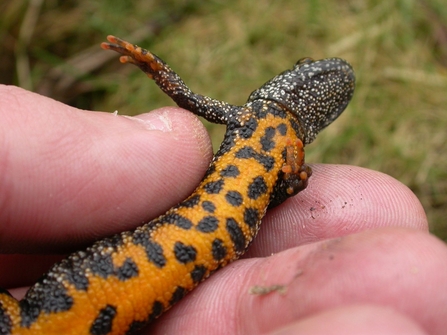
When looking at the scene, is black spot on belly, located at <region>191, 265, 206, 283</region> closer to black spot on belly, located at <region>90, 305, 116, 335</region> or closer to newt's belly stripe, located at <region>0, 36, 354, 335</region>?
newt's belly stripe, located at <region>0, 36, 354, 335</region>

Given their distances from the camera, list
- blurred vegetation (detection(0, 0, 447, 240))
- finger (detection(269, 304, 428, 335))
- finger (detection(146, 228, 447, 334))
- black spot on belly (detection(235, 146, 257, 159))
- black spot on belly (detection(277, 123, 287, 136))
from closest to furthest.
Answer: finger (detection(269, 304, 428, 335))
finger (detection(146, 228, 447, 334))
black spot on belly (detection(235, 146, 257, 159))
black spot on belly (detection(277, 123, 287, 136))
blurred vegetation (detection(0, 0, 447, 240))

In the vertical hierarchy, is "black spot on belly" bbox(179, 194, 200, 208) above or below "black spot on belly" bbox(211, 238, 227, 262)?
above

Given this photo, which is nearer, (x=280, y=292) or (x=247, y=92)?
(x=280, y=292)

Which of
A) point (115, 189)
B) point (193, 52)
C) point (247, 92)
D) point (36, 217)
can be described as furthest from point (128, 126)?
point (193, 52)

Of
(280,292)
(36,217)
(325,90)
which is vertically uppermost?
(325,90)

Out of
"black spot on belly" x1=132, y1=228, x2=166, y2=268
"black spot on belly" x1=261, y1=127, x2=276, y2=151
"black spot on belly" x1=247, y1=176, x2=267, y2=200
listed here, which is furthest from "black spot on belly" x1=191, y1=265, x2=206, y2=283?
"black spot on belly" x1=261, y1=127, x2=276, y2=151

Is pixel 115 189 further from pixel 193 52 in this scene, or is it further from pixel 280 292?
pixel 193 52

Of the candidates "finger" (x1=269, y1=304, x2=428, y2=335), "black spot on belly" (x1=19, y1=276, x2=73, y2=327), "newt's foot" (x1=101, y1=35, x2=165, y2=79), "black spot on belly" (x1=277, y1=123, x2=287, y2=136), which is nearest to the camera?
"finger" (x1=269, y1=304, x2=428, y2=335)
